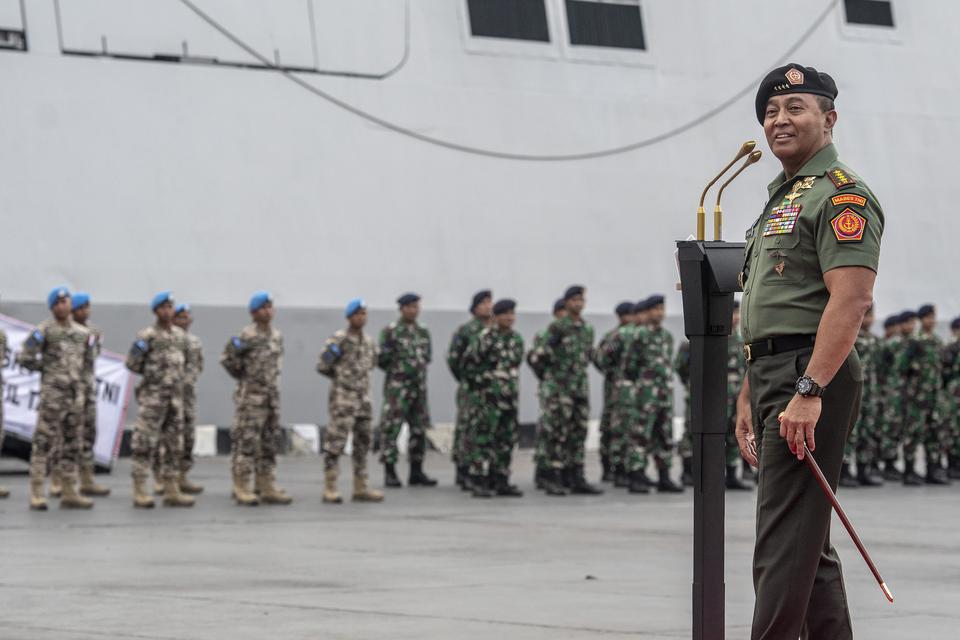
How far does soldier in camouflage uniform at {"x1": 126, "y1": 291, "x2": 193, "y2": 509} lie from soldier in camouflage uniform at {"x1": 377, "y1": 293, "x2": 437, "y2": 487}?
2603mm

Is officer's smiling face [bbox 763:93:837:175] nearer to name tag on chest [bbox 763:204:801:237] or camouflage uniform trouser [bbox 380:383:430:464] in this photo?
name tag on chest [bbox 763:204:801:237]

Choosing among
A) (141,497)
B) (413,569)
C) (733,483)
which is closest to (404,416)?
(733,483)

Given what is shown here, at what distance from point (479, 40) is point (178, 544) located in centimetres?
1138

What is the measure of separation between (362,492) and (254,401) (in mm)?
1100

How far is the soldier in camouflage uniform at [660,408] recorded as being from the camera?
14055 mm

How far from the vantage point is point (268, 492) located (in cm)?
1252

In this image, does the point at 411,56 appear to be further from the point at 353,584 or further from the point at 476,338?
the point at 353,584

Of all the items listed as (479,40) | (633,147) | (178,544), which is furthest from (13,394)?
(633,147)

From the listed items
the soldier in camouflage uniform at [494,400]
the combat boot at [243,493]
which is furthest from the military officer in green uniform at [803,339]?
the soldier in camouflage uniform at [494,400]

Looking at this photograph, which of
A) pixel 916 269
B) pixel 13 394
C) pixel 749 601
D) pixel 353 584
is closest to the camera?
pixel 749 601

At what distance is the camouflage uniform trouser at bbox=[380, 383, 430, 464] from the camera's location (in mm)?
14641

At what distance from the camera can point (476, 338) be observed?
45.2 ft

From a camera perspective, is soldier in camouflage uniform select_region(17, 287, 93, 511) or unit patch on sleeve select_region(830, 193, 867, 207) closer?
unit patch on sleeve select_region(830, 193, 867, 207)

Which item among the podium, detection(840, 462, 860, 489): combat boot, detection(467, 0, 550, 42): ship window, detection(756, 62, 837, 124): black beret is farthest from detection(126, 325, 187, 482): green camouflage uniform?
detection(467, 0, 550, 42): ship window
